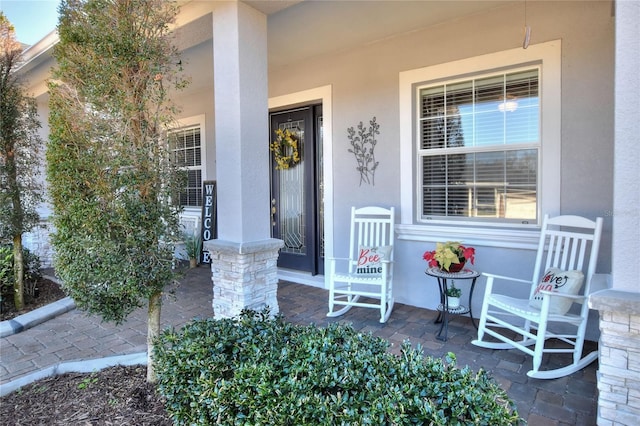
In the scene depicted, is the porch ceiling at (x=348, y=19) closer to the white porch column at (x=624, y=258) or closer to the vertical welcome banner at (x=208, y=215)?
the white porch column at (x=624, y=258)

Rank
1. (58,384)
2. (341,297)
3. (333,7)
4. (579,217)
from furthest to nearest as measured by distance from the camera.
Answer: (341,297) → (333,7) → (579,217) → (58,384)

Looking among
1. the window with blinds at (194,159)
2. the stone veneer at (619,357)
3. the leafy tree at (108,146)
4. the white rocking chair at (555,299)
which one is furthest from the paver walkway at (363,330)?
the window with blinds at (194,159)

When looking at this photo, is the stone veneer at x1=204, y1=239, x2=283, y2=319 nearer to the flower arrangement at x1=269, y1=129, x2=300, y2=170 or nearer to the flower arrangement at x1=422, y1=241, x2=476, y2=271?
the flower arrangement at x1=422, y1=241, x2=476, y2=271

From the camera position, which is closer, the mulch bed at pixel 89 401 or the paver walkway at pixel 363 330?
the mulch bed at pixel 89 401

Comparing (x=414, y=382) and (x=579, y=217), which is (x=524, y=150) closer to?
(x=579, y=217)

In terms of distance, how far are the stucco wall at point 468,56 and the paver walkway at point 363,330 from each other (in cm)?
61

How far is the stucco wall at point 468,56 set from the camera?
2.84m

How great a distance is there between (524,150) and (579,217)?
75 cm

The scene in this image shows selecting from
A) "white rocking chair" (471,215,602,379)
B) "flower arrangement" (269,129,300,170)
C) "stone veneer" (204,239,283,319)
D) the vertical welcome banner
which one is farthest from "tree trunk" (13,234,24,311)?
"white rocking chair" (471,215,602,379)

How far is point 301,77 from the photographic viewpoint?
461cm

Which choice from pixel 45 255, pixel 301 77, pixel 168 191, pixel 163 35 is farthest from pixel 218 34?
pixel 45 255

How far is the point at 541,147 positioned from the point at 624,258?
166 cm

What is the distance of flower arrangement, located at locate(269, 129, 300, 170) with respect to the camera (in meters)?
4.95

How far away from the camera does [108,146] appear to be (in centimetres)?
193
